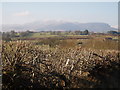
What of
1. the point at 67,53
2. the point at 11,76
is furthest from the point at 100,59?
the point at 11,76

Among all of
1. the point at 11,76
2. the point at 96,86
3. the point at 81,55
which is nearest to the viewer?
the point at 96,86

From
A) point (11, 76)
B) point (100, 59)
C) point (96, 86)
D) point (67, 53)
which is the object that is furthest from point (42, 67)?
point (100, 59)

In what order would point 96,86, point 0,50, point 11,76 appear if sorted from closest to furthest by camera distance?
point 96,86
point 11,76
point 0,50

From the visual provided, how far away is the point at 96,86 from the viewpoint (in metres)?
3.24

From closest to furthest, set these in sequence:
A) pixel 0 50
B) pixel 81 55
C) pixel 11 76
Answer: pixel 11 76 < pixel 0 50 < pixel 81 55

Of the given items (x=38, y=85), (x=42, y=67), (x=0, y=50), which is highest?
(x=0, y=50)

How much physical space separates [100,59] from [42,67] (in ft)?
6.09

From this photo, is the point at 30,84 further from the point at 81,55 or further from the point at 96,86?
the point at 81,55

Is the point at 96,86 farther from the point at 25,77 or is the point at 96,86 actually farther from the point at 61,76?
the point at 25,77

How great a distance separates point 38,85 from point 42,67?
440mm

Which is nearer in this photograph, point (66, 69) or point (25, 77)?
point (25, 77)

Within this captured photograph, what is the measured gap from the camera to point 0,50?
13.3 feet

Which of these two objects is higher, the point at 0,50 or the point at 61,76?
the point at 0,50

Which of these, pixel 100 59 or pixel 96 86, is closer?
pixel 96 86
